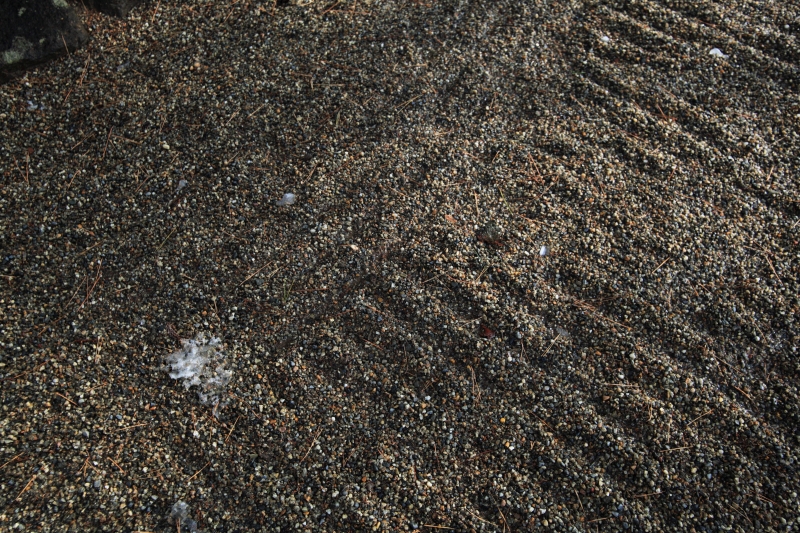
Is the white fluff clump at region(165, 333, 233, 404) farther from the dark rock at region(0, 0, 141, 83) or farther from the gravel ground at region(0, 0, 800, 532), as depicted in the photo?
the dark rock at region(0, 0, 141, 83)

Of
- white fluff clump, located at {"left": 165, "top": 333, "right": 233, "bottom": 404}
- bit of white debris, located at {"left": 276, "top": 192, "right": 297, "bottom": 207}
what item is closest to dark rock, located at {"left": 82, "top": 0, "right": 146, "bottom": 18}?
bit of white debris, located at {"left": 276, "top": 192, "right": 297, "bottom": 207}

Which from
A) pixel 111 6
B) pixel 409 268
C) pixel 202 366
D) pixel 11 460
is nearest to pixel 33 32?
pixel 111 6

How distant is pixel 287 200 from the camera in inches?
113

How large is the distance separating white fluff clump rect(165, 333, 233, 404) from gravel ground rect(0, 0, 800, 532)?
4cm

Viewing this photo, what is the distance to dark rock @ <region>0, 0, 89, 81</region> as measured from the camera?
3.06 meters

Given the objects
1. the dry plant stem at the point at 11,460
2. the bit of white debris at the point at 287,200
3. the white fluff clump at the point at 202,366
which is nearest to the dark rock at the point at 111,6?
the bit of white debris at the point at 287,200

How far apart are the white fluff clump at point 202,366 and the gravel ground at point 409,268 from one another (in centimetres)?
4

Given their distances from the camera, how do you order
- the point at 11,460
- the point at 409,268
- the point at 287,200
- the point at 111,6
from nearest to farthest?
the point at 11,460 → the point at 409,268 → the point at 287,200 → the point at 111,6

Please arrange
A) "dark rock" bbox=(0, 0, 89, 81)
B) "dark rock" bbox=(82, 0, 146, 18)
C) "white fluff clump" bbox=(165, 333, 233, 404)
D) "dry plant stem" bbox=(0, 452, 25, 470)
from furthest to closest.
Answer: "dark rock" bbox=(82, 0, 146, 18), "dark rock" bbox=(0, 0, 89, 81), "white fluff clump" bbox=(165, 333, 233, 404), "dry plant stem" bbox=(0, 452, 25, 470)

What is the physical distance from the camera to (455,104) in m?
3.16

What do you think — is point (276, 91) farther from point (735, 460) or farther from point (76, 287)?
point (735, 460)

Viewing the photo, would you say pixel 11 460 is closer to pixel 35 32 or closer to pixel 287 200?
pixel 287 200

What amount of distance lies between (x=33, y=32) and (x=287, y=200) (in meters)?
1.76

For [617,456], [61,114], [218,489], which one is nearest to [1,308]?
[61,114]
